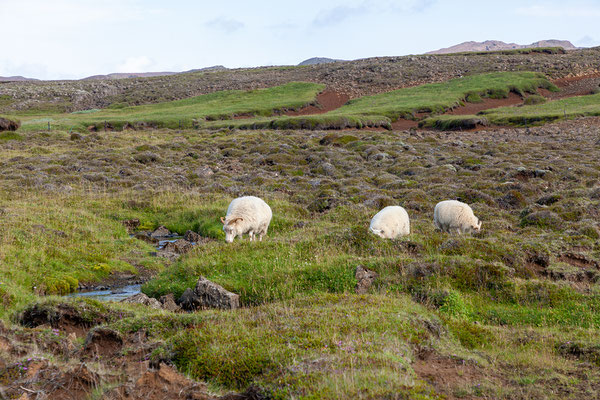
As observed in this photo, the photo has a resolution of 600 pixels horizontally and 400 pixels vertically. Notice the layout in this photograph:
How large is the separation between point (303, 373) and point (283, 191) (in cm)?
2671

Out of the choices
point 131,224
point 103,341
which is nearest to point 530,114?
point 131,224

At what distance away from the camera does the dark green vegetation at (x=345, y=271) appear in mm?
9328

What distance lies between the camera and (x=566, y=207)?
26.1 metres

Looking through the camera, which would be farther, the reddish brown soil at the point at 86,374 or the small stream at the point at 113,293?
the small stream at the point at 113,293

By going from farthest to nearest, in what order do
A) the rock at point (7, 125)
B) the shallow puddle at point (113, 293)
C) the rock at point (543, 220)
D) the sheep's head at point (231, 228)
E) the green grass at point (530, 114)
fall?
the green grass at point (530, 114) → the rock at point (7, 125) → the rock at point (543, 220) → the sheep's head at point (231, 228) → the shallow puddle at point (113, 293)

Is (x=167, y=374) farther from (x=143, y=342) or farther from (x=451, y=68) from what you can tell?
(x=451, y=68)

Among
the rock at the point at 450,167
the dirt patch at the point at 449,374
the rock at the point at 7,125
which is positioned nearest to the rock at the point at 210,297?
the dirt patch at the point at 449,374

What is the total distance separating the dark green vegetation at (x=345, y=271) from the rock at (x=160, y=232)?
0.65 m

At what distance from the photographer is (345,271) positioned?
52.1 feet

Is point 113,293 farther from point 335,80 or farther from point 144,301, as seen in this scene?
point 335,80

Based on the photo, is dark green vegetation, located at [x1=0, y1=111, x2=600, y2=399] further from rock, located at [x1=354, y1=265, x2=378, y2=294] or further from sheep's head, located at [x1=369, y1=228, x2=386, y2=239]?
sheep's head, located at [x1=369, y1=228, x2=386, y2=239]

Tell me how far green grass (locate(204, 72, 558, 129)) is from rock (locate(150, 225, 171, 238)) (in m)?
46.8

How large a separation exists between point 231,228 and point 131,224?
896 centimetres

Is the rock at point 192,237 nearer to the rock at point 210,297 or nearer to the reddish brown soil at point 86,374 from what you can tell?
the rock at point 210,297
